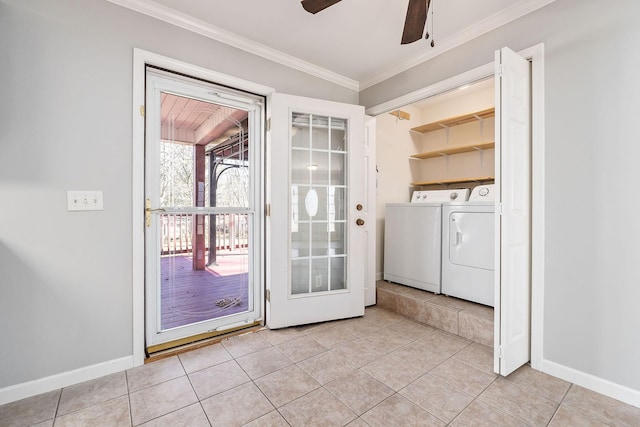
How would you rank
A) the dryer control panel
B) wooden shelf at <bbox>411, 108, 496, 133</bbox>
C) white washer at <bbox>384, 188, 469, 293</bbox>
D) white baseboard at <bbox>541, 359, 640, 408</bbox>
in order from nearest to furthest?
white baseboard at <bbox>541, 359, 640, 408</bbox>, white washer at <bbox>384, 188, 469, 293</bbox>, the dryer control panel, wooden shelf at <bbox>411, 108, 496, 133</bbox>

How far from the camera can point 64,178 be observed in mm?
1757

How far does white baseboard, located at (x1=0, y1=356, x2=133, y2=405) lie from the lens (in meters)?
1.62

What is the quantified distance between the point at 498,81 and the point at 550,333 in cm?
168

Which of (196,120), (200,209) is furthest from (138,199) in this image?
(196,120)

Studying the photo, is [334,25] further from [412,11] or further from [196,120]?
[196,120]

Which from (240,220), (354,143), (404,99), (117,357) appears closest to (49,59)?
(240,220)

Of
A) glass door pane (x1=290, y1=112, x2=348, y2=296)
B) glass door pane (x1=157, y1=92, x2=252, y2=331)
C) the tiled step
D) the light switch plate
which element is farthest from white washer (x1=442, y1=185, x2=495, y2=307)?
the light switch plate

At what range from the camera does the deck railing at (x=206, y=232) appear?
2.32 meters

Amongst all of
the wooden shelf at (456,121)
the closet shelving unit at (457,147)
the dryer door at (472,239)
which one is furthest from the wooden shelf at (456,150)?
the dryer door at (472,239)

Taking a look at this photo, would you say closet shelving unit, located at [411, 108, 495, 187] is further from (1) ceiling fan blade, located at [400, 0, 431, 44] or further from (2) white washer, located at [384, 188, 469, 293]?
(1) ceiling fan blade, located at [400, 0, 431, 44]

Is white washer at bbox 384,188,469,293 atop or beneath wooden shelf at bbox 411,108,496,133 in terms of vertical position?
beneath

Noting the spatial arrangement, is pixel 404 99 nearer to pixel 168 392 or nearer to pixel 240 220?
pixel 240 220

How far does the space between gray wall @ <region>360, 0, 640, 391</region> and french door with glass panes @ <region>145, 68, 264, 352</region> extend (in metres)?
2.25

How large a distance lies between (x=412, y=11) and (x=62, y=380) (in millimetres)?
2933
